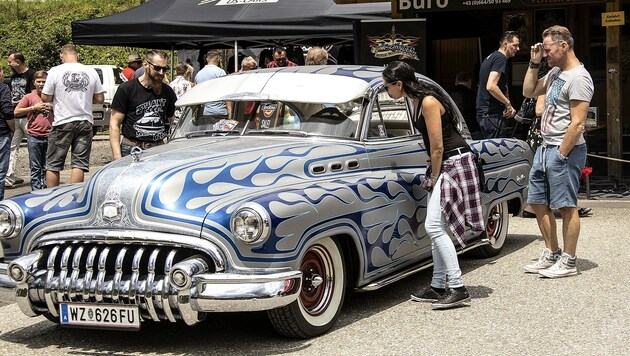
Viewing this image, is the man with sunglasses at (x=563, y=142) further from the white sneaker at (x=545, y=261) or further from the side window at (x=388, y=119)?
the side window at (x=388, y=119)

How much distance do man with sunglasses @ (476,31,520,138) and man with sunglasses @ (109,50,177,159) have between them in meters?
3.96

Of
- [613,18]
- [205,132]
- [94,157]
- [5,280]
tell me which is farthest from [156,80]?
[94,157]

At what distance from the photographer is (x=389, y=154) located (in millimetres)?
6891

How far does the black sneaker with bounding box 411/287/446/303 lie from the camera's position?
22.0ft

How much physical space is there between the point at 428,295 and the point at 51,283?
8.35ft

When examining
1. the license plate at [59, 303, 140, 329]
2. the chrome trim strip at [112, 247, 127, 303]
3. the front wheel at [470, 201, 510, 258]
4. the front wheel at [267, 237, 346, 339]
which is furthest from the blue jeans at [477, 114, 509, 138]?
the license plate at [59, 303, 140, 329]

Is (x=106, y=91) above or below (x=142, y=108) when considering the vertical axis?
above

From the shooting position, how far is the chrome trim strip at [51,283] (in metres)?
5.59

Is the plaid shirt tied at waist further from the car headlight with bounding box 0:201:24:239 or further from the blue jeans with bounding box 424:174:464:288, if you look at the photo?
the car headlight with bounding box 0:201:24:239

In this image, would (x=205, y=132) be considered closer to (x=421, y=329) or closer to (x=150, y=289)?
(x=150, y=289)

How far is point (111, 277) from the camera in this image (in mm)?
5516

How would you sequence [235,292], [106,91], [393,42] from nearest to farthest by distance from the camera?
1. [235,292]
2. [393,42]
3. [106,91]

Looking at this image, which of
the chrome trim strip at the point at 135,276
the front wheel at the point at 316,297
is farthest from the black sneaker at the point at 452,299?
the chrome trim strip at the point at 135,276

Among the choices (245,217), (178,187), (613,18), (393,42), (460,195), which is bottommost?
(460,195)
